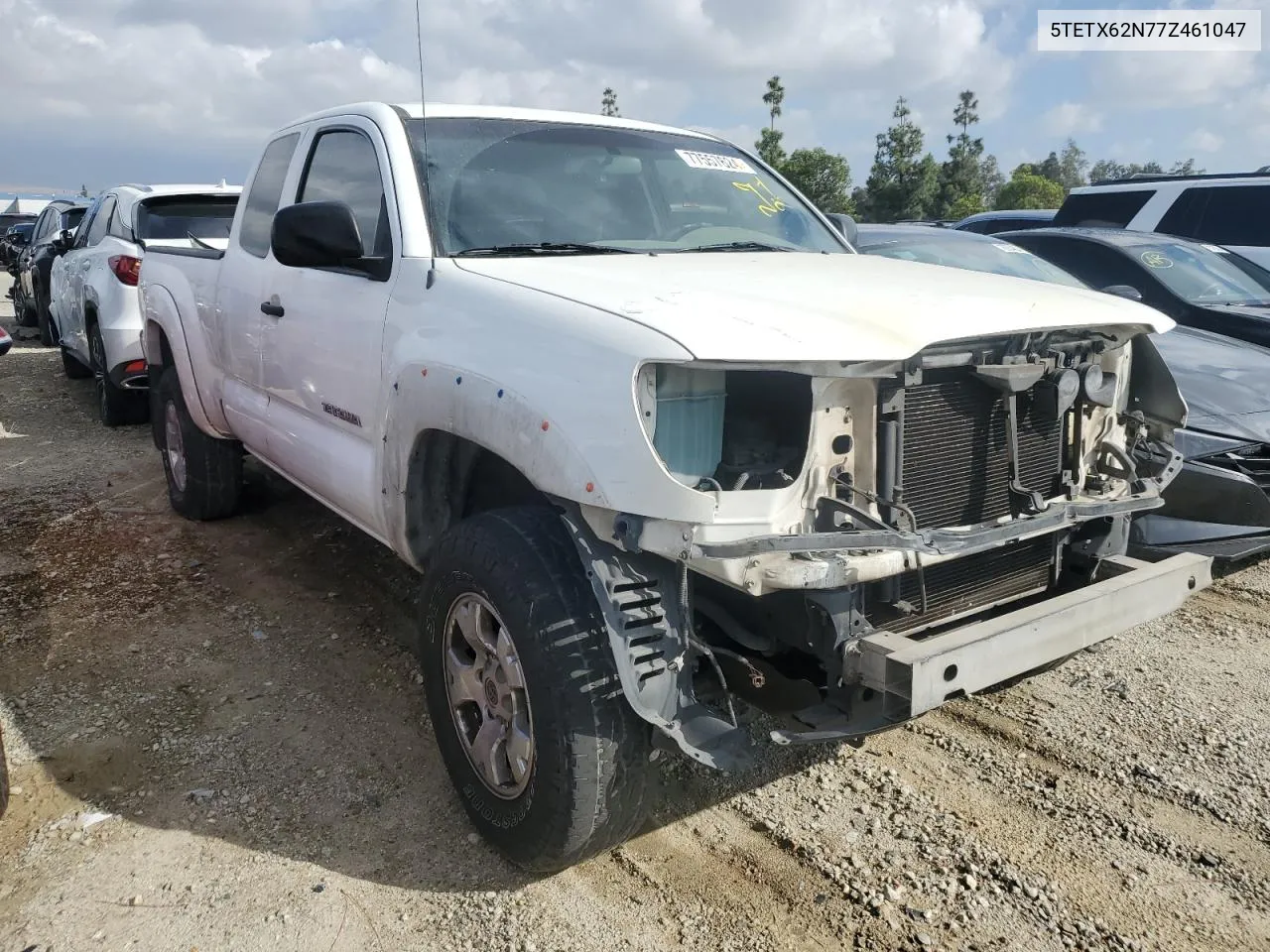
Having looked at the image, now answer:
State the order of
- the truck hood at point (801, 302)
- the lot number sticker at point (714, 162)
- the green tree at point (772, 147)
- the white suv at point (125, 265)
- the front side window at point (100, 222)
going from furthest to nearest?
1. the green tree at point (772, 147)
2. the front side window at point (100, 222)
3. the white suv at point (125, 265)
4. the lot number sticker at point (714, 162)
5. the truck hood at point (801, 302)

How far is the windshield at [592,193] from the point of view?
10.6 ft

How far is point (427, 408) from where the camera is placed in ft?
9.42

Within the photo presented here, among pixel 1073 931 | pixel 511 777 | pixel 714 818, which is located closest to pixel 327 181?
pixel 511 777

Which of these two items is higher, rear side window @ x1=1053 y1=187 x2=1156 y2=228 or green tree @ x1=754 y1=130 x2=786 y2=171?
green tree @ x1=754 y1=130 x2=786 y2=171

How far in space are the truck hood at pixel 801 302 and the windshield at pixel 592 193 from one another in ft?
0.86

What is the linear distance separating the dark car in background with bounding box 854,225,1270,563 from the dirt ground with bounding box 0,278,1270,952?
0.43m

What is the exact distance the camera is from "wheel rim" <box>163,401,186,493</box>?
5.69 m

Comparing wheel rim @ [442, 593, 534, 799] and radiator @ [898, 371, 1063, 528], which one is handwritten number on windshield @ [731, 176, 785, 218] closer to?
radiator @ [898, 371, 1063, 528]

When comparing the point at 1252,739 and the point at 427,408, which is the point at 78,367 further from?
the point at 1252,739

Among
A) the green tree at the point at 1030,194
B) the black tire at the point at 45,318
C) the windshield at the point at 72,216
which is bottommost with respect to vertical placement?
the black tire at the point at 45,318

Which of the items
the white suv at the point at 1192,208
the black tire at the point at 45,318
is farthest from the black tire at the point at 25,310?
the white suv at the point at 1192,208

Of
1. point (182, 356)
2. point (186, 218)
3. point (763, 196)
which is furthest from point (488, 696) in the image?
point (186, 218)

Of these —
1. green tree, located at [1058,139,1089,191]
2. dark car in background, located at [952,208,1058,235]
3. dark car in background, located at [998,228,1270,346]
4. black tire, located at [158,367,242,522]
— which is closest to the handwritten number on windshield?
black tire, located at [158,367,242,522]

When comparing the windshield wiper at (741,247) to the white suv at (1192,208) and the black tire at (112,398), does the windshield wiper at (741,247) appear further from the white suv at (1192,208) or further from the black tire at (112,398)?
the white suv at (1192,208)
